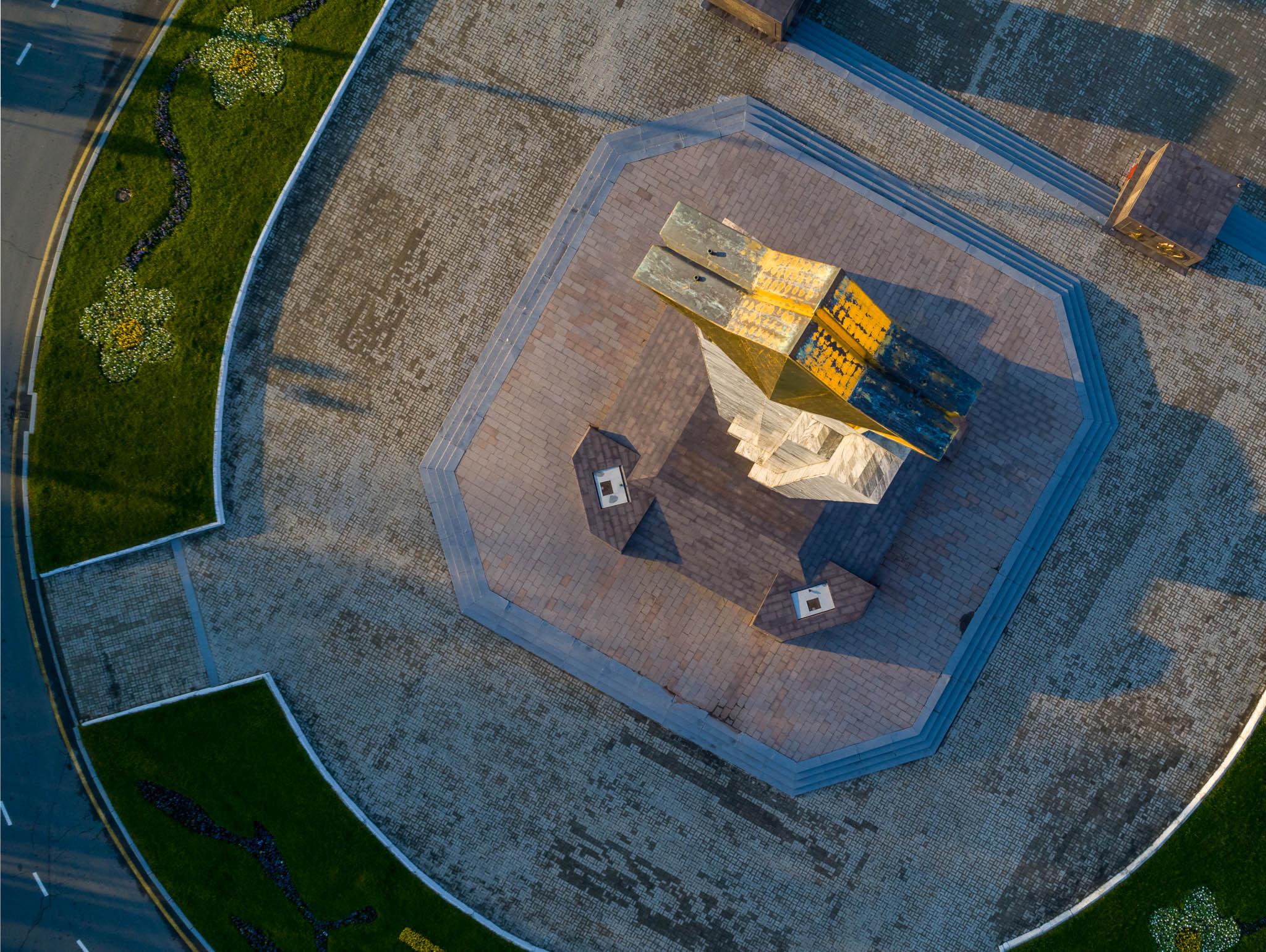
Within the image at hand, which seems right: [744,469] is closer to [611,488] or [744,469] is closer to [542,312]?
[611,488]

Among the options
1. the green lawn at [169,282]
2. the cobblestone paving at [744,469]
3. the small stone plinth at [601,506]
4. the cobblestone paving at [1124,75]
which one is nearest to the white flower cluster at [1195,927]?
the cobblestone paving at [744,469]

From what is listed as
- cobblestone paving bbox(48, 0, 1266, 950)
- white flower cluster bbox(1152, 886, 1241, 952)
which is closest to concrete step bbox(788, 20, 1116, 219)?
cobblestone paving bbox(48, 0, 1266, 950)

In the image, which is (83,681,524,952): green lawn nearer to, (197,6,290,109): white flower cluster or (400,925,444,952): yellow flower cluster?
(400,925,444,952): yellow flower cluster

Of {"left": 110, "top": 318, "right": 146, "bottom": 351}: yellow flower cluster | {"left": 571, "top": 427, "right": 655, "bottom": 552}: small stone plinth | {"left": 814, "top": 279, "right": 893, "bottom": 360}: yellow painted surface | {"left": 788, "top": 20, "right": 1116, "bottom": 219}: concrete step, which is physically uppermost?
{"left": 788, "top": 20, "right": 1116, "bottom": 219}: concrete step

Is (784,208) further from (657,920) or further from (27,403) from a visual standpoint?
(27,403)

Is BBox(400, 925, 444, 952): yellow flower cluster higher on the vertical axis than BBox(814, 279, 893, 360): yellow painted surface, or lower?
lower

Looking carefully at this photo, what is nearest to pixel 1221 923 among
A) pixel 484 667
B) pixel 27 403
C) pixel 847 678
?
pixel 847 678
